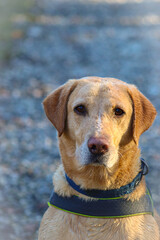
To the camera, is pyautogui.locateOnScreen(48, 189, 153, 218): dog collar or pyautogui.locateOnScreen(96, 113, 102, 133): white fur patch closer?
Answer: pyautogui.locateOnScreen(96, 113, 102, 133): white fur patch

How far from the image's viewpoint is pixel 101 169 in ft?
12.7

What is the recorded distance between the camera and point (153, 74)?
12.8m

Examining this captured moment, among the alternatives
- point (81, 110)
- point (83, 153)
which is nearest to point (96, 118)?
point (81, 110)

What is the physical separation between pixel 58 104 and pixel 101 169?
832 mm

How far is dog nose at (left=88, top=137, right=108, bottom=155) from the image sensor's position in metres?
3.53

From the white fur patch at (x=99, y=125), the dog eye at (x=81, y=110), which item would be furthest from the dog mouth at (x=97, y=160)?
the dog eye at (x=81, y=110)

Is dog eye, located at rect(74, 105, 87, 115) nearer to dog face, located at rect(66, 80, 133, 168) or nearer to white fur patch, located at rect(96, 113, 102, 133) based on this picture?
dog face, located at rect(66, 80, 133, 168)

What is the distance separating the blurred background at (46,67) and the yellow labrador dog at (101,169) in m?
2.13

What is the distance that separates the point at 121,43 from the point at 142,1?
11.1m

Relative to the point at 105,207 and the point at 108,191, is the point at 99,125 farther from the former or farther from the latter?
the point at 105,207

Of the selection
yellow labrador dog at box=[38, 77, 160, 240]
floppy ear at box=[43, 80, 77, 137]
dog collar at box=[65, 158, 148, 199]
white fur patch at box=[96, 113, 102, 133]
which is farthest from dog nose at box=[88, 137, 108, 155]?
floppy ear at box=[43, 80, 77, 137]

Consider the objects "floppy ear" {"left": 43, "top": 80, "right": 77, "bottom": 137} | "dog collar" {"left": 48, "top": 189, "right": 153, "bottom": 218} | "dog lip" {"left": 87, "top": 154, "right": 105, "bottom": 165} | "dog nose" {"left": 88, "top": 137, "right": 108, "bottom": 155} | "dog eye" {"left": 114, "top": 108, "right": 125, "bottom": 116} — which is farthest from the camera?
"floppy ear" {"left": 43, "top": 80, "right": 77, "bottom": 137}

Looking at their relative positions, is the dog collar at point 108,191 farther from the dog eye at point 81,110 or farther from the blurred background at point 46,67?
the blurred background at point 46,67

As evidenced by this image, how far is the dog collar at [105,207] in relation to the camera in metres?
3.78
